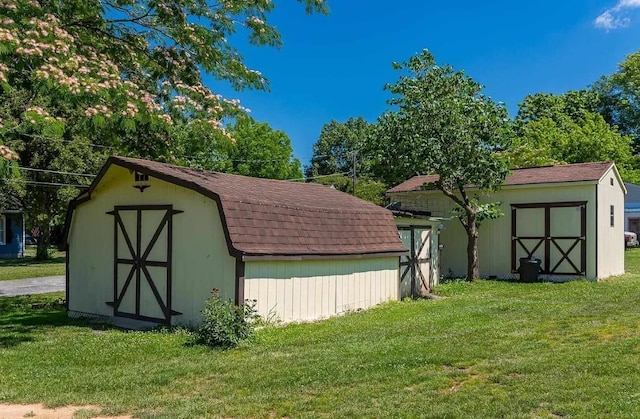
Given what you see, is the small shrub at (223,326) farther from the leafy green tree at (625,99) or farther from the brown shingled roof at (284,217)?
the leafy green tree at (625,99)

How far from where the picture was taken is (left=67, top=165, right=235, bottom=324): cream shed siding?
32.6 ft

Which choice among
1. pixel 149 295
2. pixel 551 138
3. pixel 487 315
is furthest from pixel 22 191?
pixel 551 138

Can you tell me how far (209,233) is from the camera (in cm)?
998

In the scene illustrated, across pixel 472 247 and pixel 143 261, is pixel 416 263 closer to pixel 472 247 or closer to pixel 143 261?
pixel 472 247

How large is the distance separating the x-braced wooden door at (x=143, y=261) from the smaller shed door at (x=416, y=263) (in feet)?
21.0

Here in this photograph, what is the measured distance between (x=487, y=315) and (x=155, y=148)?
8.26 metres

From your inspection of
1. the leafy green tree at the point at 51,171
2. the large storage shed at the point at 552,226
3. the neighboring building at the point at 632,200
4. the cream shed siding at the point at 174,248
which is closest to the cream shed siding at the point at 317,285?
the cream shed siding at the point at 174,248

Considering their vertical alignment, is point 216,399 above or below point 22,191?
below

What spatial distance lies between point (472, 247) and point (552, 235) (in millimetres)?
2554

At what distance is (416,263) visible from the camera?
15.4 metres

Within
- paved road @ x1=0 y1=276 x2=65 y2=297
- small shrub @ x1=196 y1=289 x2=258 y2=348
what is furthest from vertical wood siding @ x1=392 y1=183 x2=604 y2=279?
paved road @ x1=0 y1=276 x2=65 y2=297

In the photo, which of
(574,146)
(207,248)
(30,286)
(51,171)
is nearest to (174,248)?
(207,248)

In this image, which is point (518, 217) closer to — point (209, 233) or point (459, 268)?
point (459, 268)

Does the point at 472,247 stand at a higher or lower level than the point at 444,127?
lower
